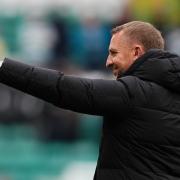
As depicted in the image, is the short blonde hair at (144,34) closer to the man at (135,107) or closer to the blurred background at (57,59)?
the man at (135,107)

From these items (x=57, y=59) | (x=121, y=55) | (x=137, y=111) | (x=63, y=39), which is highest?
(x=121, y=55)

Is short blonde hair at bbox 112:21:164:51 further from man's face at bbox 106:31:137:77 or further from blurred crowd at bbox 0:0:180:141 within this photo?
blurred crowd at bbox 0:0:180:141

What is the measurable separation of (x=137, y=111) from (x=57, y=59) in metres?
7.20

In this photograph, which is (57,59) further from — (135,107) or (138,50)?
(135,107)

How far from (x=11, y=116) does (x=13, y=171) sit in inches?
45.9

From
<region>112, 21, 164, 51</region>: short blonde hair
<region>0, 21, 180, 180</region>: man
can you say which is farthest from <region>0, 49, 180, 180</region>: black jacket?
<region>112, 21, 164, 51</region>: short blonde hair

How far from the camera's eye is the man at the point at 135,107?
11.1 feet

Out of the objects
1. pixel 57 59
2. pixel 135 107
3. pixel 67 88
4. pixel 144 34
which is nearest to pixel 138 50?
pixel 144 34

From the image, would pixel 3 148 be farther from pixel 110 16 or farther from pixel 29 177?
pixel 110 16

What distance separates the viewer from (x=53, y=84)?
3352 mm

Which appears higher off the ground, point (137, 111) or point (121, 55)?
point (121, 55)

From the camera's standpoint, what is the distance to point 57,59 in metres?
10.6

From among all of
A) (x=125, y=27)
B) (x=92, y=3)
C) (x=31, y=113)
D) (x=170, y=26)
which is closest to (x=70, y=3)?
(x=92, y=3)

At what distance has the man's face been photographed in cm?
361
